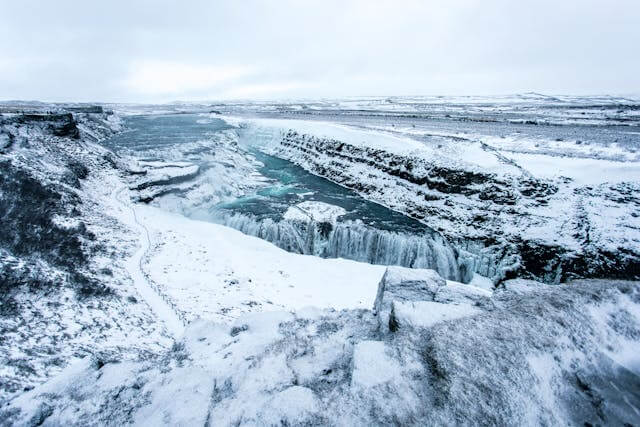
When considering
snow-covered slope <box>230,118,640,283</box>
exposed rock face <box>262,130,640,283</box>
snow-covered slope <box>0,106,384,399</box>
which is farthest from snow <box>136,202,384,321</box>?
snow-covered slope <box>230,118,640,283</box>

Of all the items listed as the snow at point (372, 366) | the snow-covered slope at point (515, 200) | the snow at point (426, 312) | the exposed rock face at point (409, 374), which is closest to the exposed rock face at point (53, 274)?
the exposed rock face at point (409, 374)

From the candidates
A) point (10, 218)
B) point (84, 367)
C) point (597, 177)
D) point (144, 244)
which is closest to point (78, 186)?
point (10, 218)

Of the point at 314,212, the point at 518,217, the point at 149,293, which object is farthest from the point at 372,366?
the point at 314,212

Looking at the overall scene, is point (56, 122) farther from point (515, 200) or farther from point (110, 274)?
point (515, 200)

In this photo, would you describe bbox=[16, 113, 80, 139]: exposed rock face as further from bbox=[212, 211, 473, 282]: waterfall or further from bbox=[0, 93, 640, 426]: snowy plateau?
bbox=[212, 211, 473, 282]: waterfall

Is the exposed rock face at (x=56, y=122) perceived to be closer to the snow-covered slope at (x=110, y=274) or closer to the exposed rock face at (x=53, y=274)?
the snow-covered slope at (x=110, y=274)

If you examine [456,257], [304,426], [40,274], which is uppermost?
[304,426]

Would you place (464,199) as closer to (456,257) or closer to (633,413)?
(456,257)
